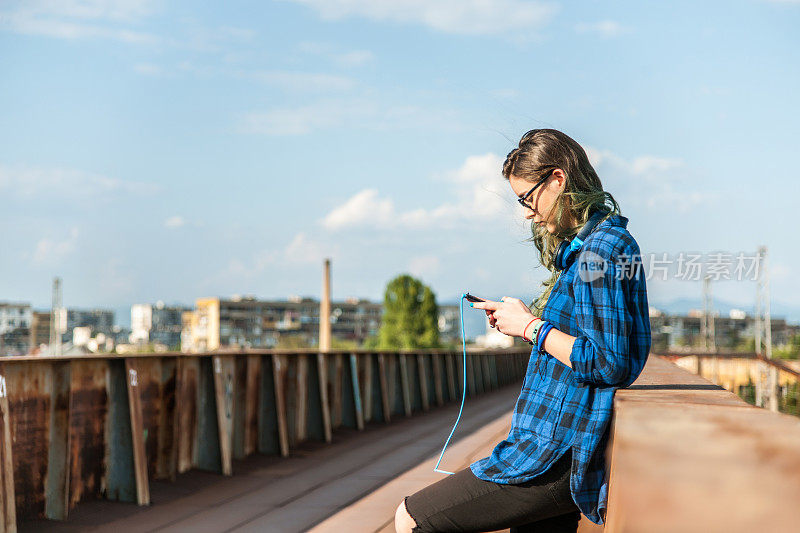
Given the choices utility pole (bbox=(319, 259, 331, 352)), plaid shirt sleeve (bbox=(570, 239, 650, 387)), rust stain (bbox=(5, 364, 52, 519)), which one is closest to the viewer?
plaid shirt sleeve (bbox=(570, 239, 650, 387))

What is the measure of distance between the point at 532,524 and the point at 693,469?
5.04 ft

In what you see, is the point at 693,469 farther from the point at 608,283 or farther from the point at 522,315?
the point at 522,315

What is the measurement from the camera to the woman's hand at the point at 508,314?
9.34 feet

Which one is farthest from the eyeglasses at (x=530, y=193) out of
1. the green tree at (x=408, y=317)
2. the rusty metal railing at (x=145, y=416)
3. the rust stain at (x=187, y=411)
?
the green tree at (x=408, y=317)

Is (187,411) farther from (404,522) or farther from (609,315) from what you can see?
(609,315)

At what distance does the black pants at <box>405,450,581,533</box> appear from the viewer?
109 inches

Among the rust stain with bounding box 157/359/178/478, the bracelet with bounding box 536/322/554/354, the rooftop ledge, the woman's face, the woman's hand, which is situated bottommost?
the rust stain with bounding box 157/359/178/478

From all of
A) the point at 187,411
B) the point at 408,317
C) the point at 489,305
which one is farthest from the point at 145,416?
the point at 408,317

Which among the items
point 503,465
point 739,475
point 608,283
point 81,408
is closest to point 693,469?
point 739,475

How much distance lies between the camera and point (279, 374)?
12.1 m

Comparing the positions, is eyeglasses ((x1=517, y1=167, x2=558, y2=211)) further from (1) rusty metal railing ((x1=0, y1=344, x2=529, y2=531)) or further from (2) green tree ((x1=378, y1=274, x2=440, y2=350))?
(2) green tree ((x1=378, y1=274, x2=440, y2=350))

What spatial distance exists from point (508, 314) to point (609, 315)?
0.39m

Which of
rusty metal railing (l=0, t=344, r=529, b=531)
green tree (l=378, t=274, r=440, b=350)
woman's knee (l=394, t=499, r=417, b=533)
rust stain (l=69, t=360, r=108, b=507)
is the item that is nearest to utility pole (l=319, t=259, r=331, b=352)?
green tree (l=378, t=274, r=440, b=350)

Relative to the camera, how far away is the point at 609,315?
260 centimetres
